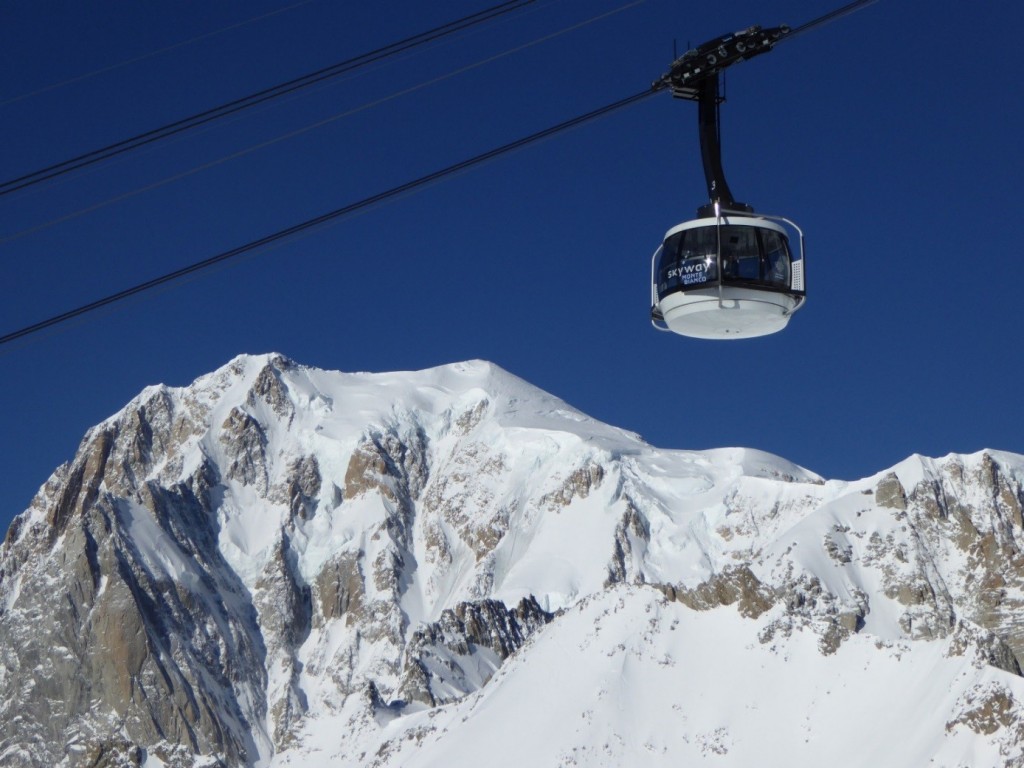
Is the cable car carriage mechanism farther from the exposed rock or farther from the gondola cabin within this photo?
the exposed rock

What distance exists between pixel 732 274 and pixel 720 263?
0.21 m

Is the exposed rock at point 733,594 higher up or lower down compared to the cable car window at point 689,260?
higher up

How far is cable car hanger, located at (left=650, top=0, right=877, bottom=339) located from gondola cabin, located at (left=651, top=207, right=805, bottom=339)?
12mm

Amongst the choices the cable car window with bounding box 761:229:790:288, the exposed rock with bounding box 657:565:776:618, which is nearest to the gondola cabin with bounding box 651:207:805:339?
the cable car window with bounding box 761:229:790:288

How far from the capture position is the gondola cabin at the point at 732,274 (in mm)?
23438

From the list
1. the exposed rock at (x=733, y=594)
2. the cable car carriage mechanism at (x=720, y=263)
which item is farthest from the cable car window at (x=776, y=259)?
the exposed rock at (x=733, y=594)

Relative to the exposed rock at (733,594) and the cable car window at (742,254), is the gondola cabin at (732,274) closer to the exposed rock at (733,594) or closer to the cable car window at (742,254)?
the cable car window at (742,254)

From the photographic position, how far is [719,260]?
76.7ft

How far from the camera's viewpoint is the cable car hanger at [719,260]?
73.9 ft

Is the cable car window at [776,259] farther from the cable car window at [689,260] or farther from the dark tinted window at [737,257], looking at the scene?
the cable car window at [689,260]

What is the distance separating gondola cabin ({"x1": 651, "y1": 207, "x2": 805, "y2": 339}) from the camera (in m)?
23.4

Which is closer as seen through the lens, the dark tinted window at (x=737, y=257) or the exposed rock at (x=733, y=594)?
the dark tinted window at (x=737, y=257)

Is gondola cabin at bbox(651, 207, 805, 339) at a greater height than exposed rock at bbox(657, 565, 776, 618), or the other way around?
exposed rock at bbox(657, 565, 776, 618)

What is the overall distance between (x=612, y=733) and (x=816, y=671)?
541 inches
